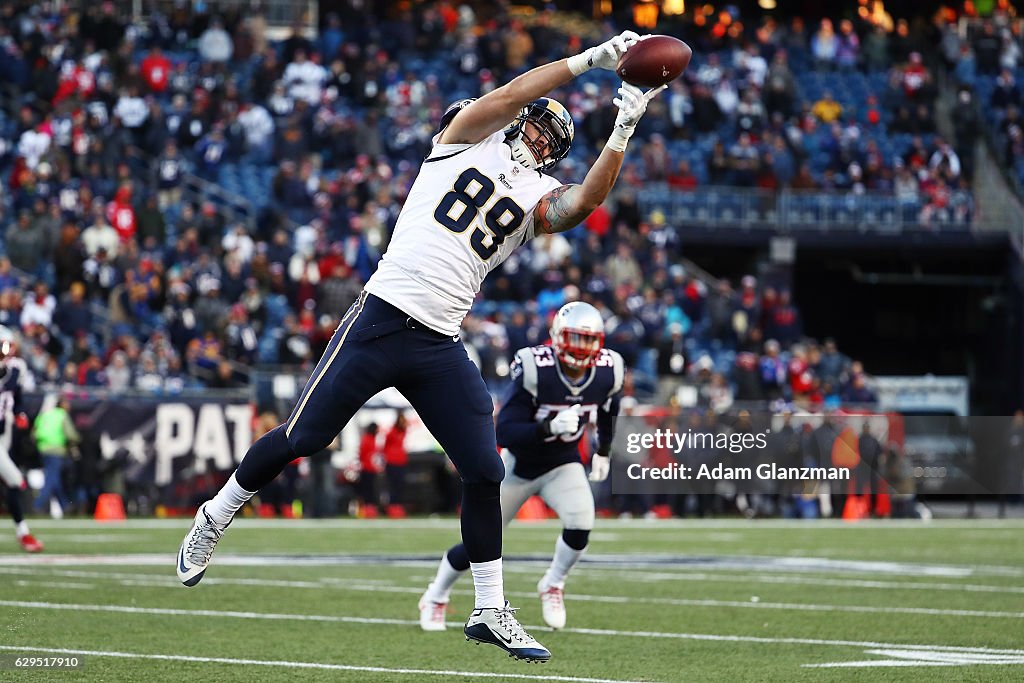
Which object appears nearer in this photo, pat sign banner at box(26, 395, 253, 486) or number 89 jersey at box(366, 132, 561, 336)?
number 89 jersey at box(366, 132, 561, 336)

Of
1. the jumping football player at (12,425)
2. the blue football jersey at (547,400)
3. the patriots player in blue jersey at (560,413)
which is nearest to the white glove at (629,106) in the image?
the patriots player in blue jersey at (560,413)

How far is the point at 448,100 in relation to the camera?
77.3 feet

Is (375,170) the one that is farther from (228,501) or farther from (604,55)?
(604,55)

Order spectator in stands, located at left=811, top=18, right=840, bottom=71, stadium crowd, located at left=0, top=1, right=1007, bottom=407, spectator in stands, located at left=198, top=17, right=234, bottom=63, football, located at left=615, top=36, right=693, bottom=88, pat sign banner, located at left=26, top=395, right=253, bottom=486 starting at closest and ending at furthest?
football, located at left=615, top=36, right=693, bottom=88, pat sign banner, located at left=26, top=395, right=253, bottom=486, stadium crowd, located at left=0, top=1, right=1007, bottom=407, spectator in stands, located at left=198, top=17, right=234, bottom=63, spectator in stands, located at left=811, top=18, right=840, bottom=71

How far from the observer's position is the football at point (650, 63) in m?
5.45

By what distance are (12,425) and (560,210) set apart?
790 centimetres

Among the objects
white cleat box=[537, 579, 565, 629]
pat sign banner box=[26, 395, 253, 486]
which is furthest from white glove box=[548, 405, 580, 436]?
pat sign banner box=[26, 395, 253, 486]

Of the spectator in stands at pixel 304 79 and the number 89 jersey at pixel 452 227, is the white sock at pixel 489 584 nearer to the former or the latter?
the number 89 jersey at pixel 452 227

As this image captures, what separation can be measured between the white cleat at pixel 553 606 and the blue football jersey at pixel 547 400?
65cm

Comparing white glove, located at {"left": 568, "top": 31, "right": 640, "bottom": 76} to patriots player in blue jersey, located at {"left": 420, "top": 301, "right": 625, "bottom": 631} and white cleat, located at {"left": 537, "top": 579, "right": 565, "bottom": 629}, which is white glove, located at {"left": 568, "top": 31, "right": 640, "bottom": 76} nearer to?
patriots player in blue jersey, located at {"left": 420, "top": 301, "right": 625, "bottom": 631}

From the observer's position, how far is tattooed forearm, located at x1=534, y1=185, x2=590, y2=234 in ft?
19.1

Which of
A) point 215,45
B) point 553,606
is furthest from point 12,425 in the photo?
point 215,45

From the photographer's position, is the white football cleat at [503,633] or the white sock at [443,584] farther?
the white sock at [443,584]

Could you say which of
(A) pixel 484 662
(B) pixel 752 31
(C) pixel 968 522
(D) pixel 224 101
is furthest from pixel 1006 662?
(B) pixel 752 31
